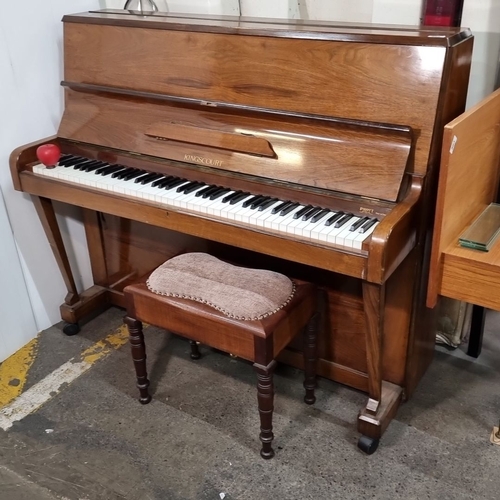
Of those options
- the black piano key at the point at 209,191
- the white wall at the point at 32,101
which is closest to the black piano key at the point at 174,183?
the black piano key at the point at 209,191

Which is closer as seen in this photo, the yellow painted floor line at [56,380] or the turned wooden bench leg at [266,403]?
the turned wooden bench leg at [266,403]

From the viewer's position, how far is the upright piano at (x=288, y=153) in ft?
4.82

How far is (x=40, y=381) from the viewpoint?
2062 mm

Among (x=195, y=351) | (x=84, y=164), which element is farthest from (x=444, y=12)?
(x=195, y=351)

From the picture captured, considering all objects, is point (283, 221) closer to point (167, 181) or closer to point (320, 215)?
point (320, 215)

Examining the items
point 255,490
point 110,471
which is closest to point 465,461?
point 255,490

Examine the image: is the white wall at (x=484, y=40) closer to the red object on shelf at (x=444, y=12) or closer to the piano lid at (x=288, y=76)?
the red object on shelf at (x=444, y=12)

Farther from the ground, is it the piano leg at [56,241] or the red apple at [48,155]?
the red apple at [48,155]

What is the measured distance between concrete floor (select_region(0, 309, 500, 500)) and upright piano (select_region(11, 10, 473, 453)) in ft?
0.34

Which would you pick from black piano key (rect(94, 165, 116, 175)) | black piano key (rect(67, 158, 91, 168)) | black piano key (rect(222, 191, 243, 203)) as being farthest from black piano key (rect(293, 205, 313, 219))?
black piano key (rect(67, 158, 91, 168))

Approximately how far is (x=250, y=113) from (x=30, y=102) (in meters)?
0.87

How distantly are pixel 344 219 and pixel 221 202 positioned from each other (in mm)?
351

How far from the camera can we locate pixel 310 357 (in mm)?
1838

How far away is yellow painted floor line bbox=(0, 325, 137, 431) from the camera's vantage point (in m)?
1.92
